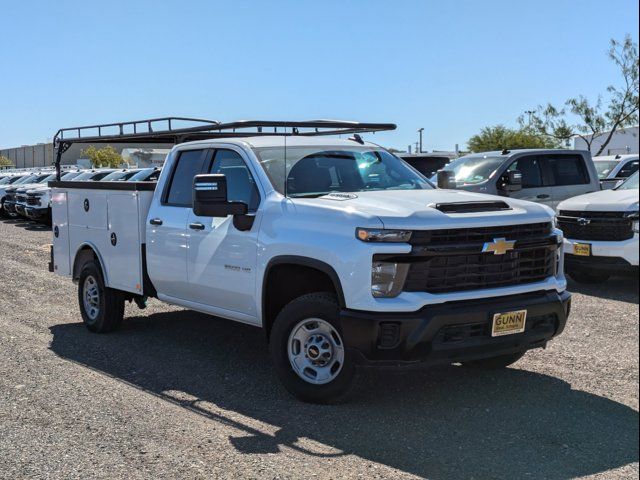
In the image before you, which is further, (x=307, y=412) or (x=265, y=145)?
(x=265, y=145)

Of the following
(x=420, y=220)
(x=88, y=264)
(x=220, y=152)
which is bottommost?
(x=88, y=264)

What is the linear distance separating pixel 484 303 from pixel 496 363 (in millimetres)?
1404

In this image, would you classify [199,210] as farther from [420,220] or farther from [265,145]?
[420,220]

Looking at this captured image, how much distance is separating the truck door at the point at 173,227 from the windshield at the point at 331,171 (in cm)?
95

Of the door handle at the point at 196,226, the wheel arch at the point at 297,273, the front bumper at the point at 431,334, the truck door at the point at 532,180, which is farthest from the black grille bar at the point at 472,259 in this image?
the truck door at the point at 532,180

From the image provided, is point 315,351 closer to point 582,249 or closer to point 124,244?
point 582,249

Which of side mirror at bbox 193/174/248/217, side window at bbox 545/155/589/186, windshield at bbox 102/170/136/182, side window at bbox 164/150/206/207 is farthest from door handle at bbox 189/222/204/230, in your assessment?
windshield at bbox 102/170/136/182

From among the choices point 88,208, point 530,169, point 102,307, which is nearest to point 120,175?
point 530,169

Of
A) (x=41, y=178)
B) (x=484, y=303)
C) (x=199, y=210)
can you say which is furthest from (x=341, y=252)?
(x=41, y=178)

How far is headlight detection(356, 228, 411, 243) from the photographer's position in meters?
4.65

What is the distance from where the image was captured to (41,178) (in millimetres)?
30000

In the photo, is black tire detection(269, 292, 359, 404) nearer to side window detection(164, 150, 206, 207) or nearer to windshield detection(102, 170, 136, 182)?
side window detection(164, 150, 206, 207)

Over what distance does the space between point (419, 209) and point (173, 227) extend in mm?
2715

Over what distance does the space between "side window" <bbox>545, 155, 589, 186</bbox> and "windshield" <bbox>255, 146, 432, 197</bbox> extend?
677 cm
